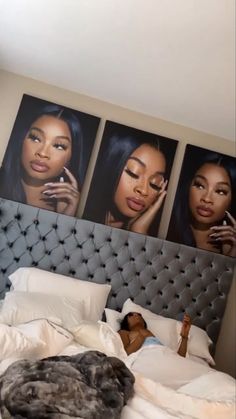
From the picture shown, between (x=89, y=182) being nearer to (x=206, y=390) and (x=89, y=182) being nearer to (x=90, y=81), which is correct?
(x=90, y=81)

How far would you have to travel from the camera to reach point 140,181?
294cm

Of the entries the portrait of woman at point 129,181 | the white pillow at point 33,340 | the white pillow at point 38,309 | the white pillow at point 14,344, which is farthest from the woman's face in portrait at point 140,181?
the white pillow at point 14,344

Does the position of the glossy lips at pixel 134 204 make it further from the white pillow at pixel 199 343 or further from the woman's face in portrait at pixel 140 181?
the white pillow at pixel 199 343

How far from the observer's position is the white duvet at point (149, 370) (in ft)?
4.96

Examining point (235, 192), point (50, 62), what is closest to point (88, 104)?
point (50, 62)

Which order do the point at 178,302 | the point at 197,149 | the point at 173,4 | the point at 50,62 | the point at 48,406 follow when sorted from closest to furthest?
the point at 48,406
the point at 173,4
the point at 50,62
the point at 178,302
the point at 197,149

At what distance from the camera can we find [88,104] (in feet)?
9.68

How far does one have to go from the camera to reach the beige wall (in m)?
2.82

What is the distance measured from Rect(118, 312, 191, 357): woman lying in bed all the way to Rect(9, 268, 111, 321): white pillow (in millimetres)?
223

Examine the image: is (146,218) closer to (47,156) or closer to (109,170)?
(109,170)

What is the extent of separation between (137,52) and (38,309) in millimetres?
1705

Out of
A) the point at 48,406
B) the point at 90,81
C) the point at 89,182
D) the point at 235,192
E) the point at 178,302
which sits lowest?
the point at 48,406

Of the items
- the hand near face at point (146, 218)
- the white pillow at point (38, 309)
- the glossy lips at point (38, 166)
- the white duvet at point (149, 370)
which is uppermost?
the glossy lips at point (38, 166)

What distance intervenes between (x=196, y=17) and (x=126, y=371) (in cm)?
177
